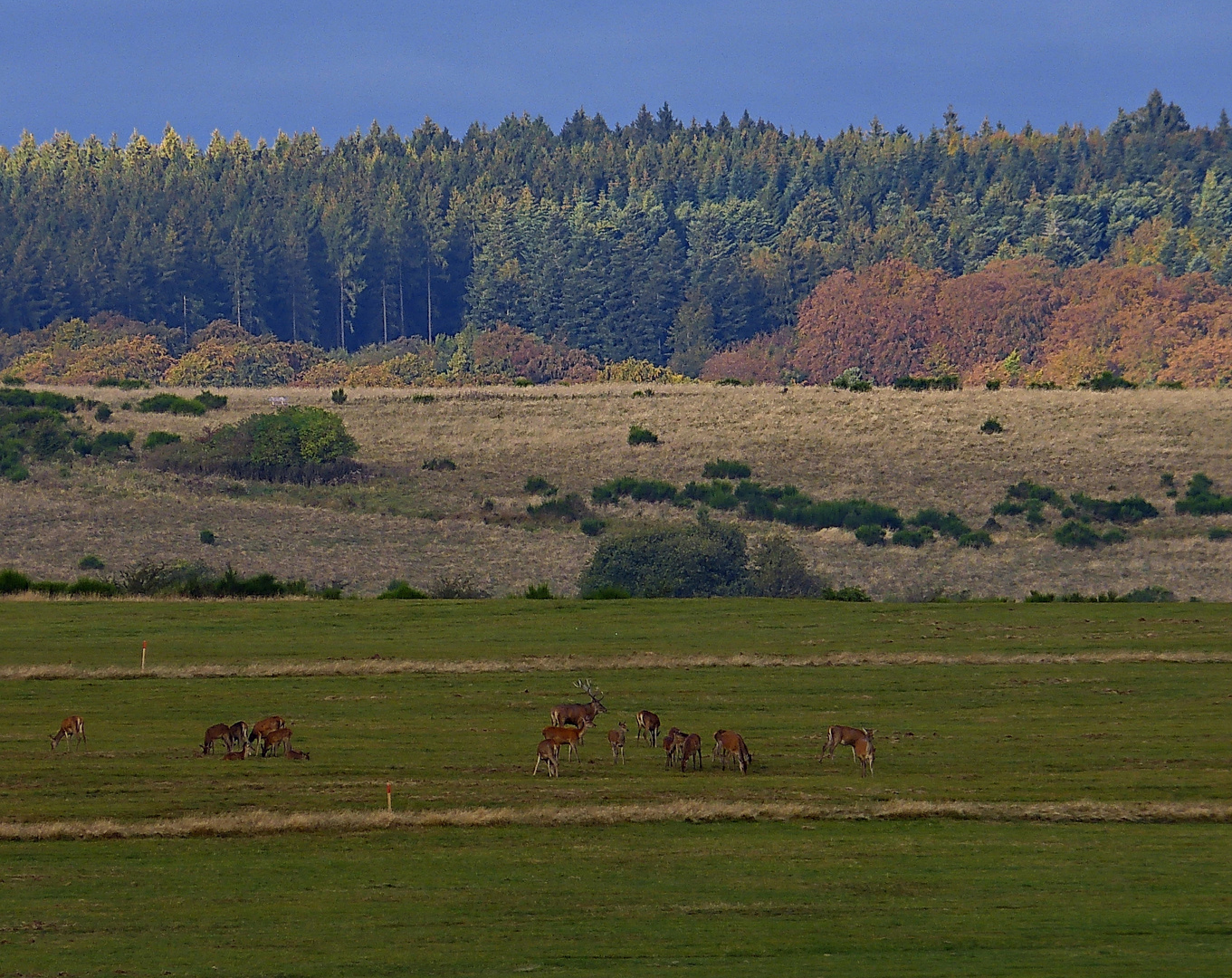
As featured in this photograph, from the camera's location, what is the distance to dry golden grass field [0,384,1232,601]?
58.9m

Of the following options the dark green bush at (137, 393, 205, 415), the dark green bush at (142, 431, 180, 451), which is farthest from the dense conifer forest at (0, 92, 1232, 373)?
the dark green bush at (142, 431, 180, 451)

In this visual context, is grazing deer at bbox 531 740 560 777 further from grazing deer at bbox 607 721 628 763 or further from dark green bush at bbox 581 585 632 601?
dark green bush at bbox 581 585 632 601

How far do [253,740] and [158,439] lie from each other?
196ft

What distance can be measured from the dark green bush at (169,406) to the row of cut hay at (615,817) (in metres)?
74.3

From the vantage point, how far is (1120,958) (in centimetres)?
1426

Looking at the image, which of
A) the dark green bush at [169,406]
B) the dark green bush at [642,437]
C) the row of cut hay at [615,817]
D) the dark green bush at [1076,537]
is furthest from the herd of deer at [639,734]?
the dark green bush at [169,406]

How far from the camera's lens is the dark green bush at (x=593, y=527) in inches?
2549

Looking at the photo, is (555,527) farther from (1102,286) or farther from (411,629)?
(1102,286)

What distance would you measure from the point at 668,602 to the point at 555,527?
26.9 meters

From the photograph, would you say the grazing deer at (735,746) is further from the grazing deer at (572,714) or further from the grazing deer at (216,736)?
the grazing deer at (216,736)

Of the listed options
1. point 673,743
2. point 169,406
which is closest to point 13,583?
point 673,743

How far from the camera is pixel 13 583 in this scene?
42.8 metres

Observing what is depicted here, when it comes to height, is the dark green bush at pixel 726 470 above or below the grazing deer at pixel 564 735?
above

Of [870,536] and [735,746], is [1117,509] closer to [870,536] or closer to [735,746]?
[870,536]
